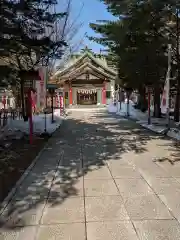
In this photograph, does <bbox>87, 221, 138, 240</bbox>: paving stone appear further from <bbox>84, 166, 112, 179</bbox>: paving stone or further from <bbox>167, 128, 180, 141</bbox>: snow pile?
<bbox>167, 128, 180, 141</bbox>: snow pile

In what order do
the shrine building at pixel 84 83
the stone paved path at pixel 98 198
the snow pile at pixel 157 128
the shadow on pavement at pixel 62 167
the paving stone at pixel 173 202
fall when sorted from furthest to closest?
the shrine building at pixel 84 83
the snow pile at pixel 157 128
the shadow on pavement at pixel 62 167
the paving stone at pixel 173 202
the stone paved path at pixel 98 198

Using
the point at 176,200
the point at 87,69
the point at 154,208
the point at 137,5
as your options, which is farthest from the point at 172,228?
the point at 87,69

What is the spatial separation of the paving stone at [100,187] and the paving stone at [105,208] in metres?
0.24

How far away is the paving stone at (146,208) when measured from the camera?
15.5ft

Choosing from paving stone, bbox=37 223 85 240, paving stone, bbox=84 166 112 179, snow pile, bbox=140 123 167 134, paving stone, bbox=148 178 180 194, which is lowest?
paving stone, bbox=37 223 85 240

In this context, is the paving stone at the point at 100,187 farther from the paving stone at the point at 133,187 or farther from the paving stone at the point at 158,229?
the paving stone at the point at 158,229

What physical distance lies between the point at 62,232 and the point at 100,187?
2033mm

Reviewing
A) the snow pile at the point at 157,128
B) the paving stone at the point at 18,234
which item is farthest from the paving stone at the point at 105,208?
the snow pile at the point at 157,128

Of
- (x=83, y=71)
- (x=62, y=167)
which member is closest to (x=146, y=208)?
(x=62, y=167)

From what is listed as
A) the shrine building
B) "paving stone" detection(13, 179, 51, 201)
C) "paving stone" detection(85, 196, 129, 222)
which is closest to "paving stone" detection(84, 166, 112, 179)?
"paving stone" detection(13, 179, 51, 201)

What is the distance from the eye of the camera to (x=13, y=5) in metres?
8.95

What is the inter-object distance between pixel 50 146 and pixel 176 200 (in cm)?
639

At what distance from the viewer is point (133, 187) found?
6.16 meters

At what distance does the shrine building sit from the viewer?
42.8 metres
